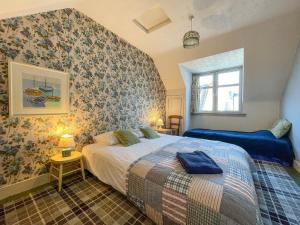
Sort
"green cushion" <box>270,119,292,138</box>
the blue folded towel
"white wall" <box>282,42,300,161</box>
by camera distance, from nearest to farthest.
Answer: the blue folded towel < "white wall" <box>282,42,300,161</box> < "green cushion" <box>270,119,292,138</box>

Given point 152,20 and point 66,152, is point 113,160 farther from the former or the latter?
point 152,20

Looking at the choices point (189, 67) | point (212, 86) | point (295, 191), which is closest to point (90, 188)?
point (295, 191)

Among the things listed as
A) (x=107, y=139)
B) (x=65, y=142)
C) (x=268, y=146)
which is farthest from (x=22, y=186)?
(x=268, y=146)

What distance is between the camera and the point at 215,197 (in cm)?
111

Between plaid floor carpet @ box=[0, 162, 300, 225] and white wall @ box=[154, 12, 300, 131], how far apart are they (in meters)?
2.13

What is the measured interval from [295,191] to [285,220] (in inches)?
30.7

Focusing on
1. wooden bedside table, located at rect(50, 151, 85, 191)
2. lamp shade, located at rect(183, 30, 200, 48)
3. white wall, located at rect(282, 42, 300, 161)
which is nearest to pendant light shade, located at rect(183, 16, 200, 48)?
lamp shade, located at rect(183, 30, 200, 48)

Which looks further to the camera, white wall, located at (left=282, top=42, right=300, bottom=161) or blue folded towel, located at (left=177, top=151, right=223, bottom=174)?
white wall, located at (left=282, top=42, right=300, bottom=161)

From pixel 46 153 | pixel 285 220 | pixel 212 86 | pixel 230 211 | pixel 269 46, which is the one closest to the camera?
pixel 230 211

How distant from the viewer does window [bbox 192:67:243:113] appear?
165 inches

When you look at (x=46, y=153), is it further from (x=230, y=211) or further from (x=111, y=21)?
(x=111, y=21)

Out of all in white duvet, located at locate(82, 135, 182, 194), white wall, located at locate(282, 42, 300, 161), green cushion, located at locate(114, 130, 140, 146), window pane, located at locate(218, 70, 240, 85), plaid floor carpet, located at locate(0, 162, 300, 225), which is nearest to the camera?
plaid floor carpet, located at locate(0, 162, 300, 225)

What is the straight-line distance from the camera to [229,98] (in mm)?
4309

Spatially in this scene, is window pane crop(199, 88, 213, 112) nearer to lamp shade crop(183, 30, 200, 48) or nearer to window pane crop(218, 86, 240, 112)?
A: window pane crop(218, 86, 240, 112)
